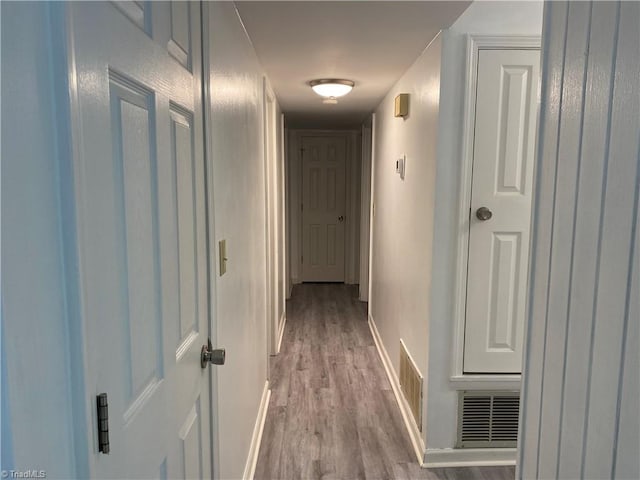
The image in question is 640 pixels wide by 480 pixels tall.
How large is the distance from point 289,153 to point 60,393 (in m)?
5.64

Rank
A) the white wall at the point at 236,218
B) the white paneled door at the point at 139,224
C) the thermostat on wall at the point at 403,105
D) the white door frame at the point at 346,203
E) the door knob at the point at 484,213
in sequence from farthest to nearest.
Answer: the white door frame at the point at 346,203 < the thermostat on wall at the point at 403,105 < the door knob at the point at 484,213 < the white wall at the point at 236,218 < the white paneled door at the point at 139,224

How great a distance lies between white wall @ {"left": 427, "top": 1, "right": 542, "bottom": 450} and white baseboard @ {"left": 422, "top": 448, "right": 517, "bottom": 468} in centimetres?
4

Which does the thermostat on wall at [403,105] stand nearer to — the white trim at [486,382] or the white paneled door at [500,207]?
the white paneled door at [500,207]

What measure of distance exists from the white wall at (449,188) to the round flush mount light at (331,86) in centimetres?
115

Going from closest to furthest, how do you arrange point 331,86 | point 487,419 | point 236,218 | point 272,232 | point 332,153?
point 236,218, point 487,419, point 331,86, point 272,232, point 332,153

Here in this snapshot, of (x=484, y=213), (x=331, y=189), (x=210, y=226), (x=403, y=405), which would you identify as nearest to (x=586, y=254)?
(x=210, y=226)

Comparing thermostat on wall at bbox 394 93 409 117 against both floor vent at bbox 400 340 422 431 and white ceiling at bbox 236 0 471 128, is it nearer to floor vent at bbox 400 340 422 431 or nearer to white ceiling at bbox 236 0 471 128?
white ceiling at bbox 236 0 471 128

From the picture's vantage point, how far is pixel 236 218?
6.26 feet

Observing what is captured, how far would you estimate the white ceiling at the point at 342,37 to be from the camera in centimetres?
185

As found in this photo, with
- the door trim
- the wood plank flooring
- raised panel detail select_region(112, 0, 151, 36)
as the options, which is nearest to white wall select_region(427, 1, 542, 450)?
the door trim

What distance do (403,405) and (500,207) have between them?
1414 millimetres

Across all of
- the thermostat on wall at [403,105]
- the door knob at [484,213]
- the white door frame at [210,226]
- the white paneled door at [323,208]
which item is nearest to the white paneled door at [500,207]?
the door knob at [484,213]

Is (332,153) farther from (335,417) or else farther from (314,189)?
(335,417)

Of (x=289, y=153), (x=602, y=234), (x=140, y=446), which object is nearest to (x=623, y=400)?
(x=602, y=234)
